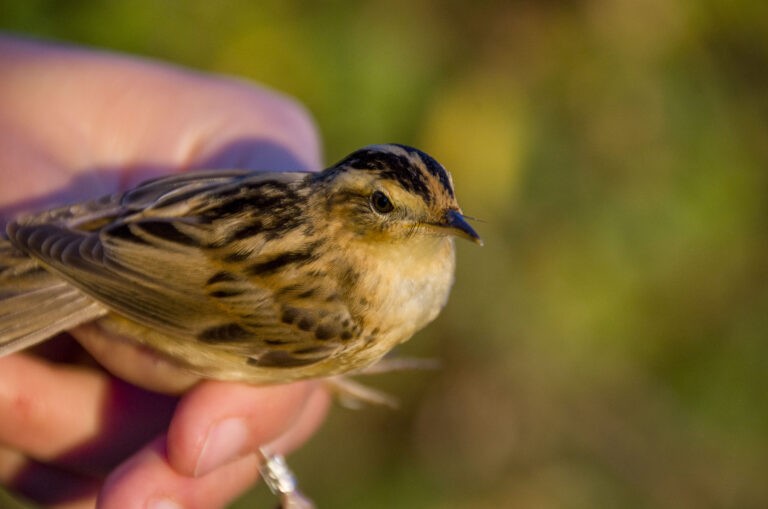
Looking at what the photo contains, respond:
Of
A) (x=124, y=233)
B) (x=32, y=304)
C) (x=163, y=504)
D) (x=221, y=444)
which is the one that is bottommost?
(x=163, y=504)

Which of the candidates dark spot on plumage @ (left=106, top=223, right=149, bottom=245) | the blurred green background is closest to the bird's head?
dark spot on plumage @ (left=106, top=223, right=149, bottom=245)

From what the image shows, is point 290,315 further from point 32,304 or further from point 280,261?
point 32,304

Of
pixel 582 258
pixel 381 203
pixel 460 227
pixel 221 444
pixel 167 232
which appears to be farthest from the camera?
pixel 582 258

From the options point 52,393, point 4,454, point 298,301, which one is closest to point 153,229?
point 298,301

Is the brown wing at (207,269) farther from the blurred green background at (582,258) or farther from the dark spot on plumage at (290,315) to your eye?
the blurred green background at (582,258)

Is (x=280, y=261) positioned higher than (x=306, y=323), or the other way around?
(x=280, y=261)

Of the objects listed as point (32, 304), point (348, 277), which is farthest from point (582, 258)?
point (32, 304)

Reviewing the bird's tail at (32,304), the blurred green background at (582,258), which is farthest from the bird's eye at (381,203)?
the blurred green background at (582,258)

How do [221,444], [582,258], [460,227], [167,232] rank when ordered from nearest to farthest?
[460,227] < [221,444] < [167,232] < [582,258]

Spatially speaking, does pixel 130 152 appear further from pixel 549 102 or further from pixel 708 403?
pixel 708 403
